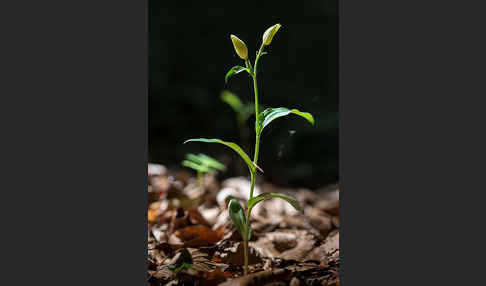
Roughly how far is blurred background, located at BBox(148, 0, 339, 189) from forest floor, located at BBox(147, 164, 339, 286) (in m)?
0.28

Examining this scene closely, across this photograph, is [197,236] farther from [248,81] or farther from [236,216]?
[248,81]

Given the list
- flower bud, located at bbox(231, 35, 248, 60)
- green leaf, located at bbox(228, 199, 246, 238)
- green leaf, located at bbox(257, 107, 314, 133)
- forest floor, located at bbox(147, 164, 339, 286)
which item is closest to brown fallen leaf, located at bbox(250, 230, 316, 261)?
forest floor, located at bbox(147, 164, 339, 286)

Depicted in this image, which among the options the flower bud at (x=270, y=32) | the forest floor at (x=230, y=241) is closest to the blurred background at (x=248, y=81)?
the flower bud at (x=270, y=32)

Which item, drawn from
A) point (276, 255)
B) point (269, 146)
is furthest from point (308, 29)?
point (276, 255)

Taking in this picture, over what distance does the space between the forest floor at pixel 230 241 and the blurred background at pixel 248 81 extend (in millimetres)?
276

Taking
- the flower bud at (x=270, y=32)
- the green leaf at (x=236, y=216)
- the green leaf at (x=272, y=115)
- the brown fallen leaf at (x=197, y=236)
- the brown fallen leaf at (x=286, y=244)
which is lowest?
the brown fallen leaf at (x=286, y=244)

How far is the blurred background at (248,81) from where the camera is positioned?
1.42 m

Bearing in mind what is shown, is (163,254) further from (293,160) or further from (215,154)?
(293,160)

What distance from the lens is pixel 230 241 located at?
1.22m

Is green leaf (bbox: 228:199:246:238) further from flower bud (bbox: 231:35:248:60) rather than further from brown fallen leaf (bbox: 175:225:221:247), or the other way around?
flower bud (bbox: 231:35:248:60)

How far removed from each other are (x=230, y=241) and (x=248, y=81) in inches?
25.1

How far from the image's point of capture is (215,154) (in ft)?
7.61

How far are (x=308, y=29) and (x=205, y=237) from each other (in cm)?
114

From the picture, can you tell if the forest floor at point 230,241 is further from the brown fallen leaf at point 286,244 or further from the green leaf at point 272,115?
the green leaf at point 272,115
